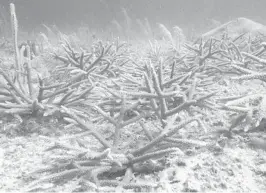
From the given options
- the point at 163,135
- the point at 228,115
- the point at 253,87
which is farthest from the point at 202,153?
the point at 253,87

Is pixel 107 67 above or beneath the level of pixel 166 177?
above

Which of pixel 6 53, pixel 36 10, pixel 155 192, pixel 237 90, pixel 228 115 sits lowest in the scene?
pixel 155 192

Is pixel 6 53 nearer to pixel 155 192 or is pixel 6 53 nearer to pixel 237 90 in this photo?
pixel 237 90

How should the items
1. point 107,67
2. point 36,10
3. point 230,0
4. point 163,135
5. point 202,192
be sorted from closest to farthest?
point 202,192 < point 163,135 < point 107,67 < point 230,0 < point 36,10

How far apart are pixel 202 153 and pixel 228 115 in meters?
0.90

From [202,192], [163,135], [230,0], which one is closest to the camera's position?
[202,192]

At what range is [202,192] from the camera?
1.41 metres

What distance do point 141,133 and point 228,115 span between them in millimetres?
986

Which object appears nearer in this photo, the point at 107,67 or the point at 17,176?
the point at 17,176

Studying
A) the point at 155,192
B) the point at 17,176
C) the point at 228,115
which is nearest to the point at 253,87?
the point at 228,115

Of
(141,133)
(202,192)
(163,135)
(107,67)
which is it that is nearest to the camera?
(202,192)

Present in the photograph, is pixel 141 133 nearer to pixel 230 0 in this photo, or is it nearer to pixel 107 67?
pixel 107 67

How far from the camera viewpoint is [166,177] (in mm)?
1587

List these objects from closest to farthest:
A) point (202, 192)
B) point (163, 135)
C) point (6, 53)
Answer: point (202, 192) < point (163, 135) < point (6, 53)
